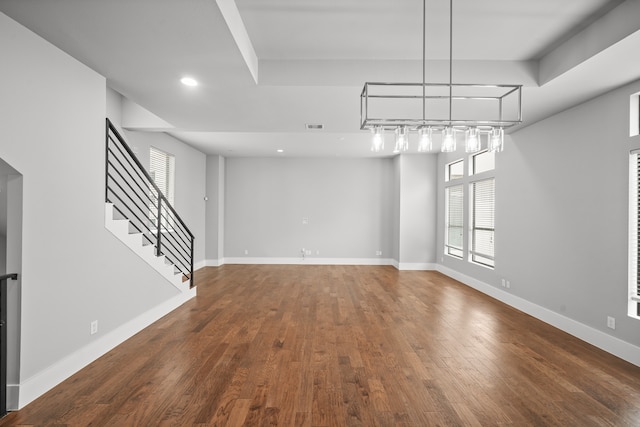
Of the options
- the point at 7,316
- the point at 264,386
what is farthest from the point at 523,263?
the point at 7,316

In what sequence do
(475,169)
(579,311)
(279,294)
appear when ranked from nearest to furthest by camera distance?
(579,311), (279,294), (475,169)

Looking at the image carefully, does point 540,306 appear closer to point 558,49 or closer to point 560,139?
point 560,139

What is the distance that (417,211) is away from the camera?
8.91 metres

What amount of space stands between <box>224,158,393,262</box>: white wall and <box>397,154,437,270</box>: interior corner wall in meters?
0.73

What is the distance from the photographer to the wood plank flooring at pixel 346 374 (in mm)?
2402

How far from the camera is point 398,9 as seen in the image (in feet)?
9.40

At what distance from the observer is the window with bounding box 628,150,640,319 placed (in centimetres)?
349

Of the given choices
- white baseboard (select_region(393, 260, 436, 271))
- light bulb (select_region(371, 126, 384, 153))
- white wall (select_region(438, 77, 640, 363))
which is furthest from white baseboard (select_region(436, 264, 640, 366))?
light bulb (select_region(371, 126, 384, 153))

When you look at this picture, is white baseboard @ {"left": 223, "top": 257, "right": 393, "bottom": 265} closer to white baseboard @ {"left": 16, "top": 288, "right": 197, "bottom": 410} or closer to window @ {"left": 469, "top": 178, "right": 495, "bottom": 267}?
window @ {"left": 469, "top": 178, "right": 495, "bottom": 267}

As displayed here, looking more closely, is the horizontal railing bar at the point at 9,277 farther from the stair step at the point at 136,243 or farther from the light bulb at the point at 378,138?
the light bulb at the point at 378,138

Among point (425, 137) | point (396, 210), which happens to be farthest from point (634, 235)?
A: point (396, 210)

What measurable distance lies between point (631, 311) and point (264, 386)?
3.66 m

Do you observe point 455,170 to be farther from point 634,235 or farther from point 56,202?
point 56,202

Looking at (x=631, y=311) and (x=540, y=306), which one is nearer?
(x=631, y=311)
